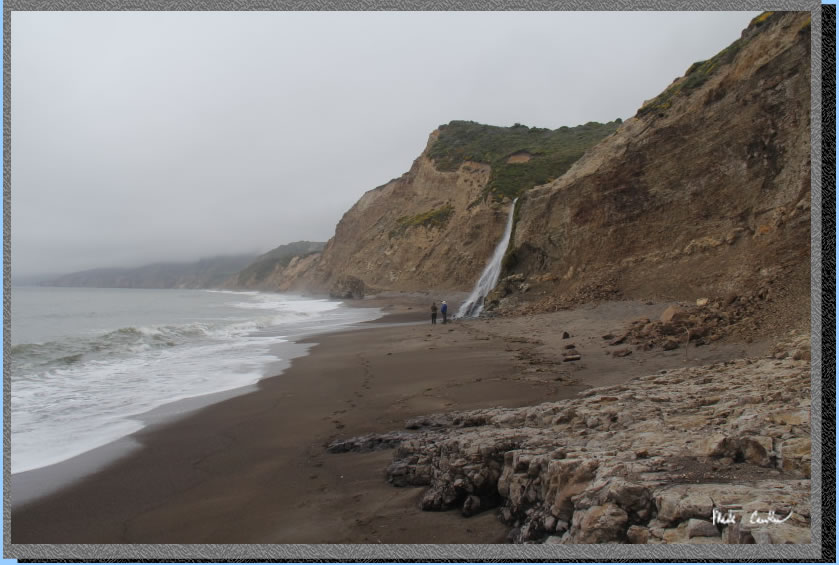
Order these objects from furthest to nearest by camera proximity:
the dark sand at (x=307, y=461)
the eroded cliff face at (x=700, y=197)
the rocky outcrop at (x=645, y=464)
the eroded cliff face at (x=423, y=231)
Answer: the eroded cliff face at (x=423, y=231), the eroded cliff face at (x=700, y=197), the dark sand at (x=307, y=461), the rocky outcrop at (x=645, y=464)

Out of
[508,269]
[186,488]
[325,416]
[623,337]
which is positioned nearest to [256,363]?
[325,416]

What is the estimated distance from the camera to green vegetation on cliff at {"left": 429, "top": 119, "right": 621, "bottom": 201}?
34.1 m

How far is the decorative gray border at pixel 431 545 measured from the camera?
5.76 ft

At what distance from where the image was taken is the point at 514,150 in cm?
4069

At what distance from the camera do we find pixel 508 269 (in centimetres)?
2050

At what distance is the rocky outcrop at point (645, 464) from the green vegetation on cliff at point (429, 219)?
39351 millimetres

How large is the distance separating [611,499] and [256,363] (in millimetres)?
9909

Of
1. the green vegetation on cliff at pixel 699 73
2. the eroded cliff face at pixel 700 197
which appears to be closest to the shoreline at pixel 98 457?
the eroded cliff face at pixel 700 197
